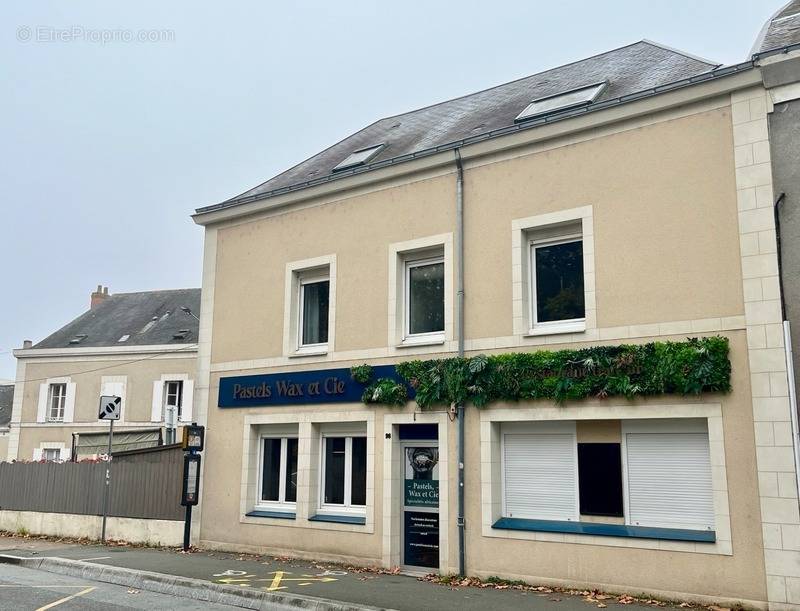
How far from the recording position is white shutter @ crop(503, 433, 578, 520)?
10633 mm

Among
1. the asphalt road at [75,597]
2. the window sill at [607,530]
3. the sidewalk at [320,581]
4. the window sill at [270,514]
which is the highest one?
the window sill at [607,530]

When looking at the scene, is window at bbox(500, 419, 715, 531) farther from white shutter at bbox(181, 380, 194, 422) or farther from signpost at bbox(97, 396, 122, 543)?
white shutter at bbox(181, 380, 194, 422)

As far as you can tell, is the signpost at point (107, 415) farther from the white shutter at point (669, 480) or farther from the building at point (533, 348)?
the white shutter at point (669, 480)

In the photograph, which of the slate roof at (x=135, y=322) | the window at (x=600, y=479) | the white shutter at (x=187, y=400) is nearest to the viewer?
the window at (x=600, y=479)

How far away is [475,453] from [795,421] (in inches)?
174

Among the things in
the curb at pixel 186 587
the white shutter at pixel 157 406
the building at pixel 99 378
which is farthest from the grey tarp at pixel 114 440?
the curb at pixel 186 587

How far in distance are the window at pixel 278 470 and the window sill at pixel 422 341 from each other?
313 centimetres

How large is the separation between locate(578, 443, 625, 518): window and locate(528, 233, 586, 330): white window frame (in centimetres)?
180

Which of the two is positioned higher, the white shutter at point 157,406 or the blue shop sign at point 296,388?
the white shutter at point 157,406

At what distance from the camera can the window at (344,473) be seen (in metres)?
13.0

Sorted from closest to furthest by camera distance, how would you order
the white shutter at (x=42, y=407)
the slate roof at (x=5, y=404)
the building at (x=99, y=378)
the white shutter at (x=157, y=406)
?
the white shutter at (x=157, y=406), the building at (x=99, y=378), the white shutter at (x=42, y=407), the slate roof at (x=5, y=404)

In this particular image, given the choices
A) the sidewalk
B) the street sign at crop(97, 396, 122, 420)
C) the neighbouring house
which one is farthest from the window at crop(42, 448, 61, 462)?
the sidewalk

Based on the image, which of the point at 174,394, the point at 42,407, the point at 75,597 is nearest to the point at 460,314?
the point at 75,597

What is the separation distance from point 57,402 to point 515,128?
2864cm
